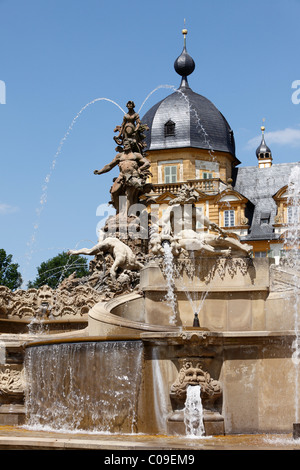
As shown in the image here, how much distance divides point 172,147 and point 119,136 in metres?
50.3

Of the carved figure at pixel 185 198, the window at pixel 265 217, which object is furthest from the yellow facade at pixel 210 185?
the carved figure at pixel 185 198

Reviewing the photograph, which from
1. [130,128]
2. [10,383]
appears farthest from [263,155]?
[10,383]

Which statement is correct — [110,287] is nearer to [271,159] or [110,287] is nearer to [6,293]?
[6,293]

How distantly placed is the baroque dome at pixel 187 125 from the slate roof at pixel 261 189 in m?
2.86

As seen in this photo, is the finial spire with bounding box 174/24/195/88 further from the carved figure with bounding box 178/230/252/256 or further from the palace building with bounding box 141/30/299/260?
the carved figure with bounding box 178/230/252/256

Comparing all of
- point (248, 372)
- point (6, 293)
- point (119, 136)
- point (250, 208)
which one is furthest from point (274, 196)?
point (248, 372)

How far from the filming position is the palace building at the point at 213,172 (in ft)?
230

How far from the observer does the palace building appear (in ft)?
230

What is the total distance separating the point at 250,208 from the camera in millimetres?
73625

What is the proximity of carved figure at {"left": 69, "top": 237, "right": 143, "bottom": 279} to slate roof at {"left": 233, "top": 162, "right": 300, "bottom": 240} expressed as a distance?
47.8 metres

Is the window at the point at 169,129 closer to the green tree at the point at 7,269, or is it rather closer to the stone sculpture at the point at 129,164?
the green tree at the point at 7,269

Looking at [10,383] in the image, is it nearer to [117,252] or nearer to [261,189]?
[117,252]

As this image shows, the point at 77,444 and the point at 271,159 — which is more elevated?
the point at 271,159

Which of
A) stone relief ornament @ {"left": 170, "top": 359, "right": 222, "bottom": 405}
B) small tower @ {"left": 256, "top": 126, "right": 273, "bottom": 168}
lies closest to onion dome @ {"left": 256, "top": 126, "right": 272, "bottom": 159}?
small tower @ {"left": 256, "top": 126, "right": 273, "bottom": 168}
